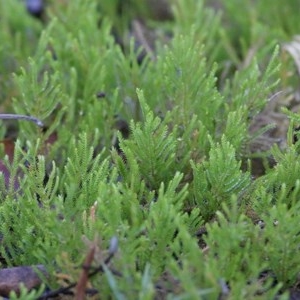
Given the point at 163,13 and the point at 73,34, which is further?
the point at 163,13

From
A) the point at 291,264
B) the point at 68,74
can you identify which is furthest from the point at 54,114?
the point at 291,264

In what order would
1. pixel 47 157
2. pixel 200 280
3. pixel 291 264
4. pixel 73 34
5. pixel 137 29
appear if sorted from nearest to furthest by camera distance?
pixel 200 280 < pixel 291 264 < pixel 47 157 < pixel 73 34 < pixel 137 29

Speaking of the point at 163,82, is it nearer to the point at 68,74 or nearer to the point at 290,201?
the point at 68,74

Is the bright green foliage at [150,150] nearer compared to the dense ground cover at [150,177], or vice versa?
the dense ground cover at [150,177]

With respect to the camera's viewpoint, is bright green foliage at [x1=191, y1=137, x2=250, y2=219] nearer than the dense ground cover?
No

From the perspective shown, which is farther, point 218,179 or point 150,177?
point 150,177

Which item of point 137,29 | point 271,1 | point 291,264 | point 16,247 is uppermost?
point 271,1

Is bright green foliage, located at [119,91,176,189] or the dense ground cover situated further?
bright green foliage, located at [119,91,176,189]

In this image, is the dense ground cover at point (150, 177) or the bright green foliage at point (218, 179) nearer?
the dense ground cover at point (150, 177)
